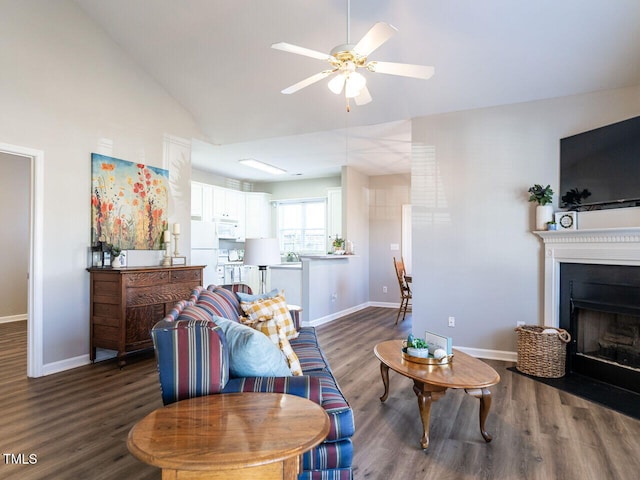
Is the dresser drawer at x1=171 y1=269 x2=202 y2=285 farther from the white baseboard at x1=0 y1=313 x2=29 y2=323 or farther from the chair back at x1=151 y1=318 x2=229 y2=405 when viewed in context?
the white baseboard at x1=0 y1=313 x2=29 y2=323

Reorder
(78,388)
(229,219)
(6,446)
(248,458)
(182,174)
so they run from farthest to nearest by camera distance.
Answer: (229,219) → (182,174) → (78,388) → (6,446) → (248,458)

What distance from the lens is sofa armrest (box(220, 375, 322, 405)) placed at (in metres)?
1.68

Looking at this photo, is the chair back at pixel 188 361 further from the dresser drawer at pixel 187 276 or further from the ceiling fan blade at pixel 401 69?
the dresser drawer at pixel 187 276

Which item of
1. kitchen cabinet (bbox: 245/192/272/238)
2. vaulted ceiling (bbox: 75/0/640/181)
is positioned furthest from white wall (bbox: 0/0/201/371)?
kitchen cabinet (bbox: 245/192/272/238)

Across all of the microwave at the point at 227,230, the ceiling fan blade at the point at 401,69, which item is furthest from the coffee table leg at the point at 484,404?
the microwave at the point at 227,230

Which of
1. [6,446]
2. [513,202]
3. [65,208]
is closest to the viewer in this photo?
[6,446]

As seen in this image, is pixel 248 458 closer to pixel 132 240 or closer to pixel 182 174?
pixel 132 240

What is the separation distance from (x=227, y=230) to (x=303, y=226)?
1.71 m

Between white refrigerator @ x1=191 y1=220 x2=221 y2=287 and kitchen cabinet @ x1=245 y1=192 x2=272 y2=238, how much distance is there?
1.89m

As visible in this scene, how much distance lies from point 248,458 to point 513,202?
12.5 ft

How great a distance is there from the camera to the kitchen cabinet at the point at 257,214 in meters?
8.17

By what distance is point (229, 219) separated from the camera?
24.9ft

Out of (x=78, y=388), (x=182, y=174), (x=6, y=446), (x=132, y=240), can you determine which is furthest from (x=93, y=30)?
(x=6, y=446)

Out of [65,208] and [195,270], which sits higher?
[65,208]
